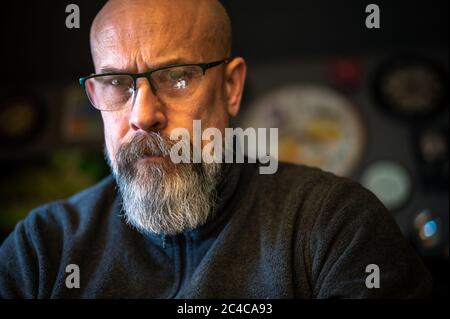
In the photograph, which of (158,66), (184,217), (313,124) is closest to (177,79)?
(158,66)

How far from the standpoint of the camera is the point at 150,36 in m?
1.01

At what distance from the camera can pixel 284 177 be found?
116 centimetres

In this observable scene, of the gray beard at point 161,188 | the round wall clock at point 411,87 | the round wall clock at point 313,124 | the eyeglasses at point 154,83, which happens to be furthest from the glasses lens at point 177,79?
the round wall clock at point 411,87

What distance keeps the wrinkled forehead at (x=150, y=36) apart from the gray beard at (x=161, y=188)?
158 millimetres

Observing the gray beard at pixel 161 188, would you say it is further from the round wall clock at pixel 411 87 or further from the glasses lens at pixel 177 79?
the round wall clock at pixel 411 87

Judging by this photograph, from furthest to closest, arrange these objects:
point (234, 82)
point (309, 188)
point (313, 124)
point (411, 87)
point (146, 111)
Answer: point (313, 124) → point (411, 87) → point (234, 82) → point (309, 188) → point (146, 111)

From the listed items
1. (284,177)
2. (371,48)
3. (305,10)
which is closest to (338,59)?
(371,48)

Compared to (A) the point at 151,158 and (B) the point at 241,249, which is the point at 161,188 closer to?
(A) the point at 151,158

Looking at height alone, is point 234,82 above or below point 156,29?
below

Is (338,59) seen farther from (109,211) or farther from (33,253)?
(33,253)

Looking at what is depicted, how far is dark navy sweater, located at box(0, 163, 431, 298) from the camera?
3.09 feet

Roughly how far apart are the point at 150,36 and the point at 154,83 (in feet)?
0.29

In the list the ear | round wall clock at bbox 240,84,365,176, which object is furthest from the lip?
round wall clock at bbox 240,84,365,176

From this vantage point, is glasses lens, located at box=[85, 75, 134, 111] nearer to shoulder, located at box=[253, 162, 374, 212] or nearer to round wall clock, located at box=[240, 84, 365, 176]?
shoulder, located at box=[253, 162, 374, 212]
